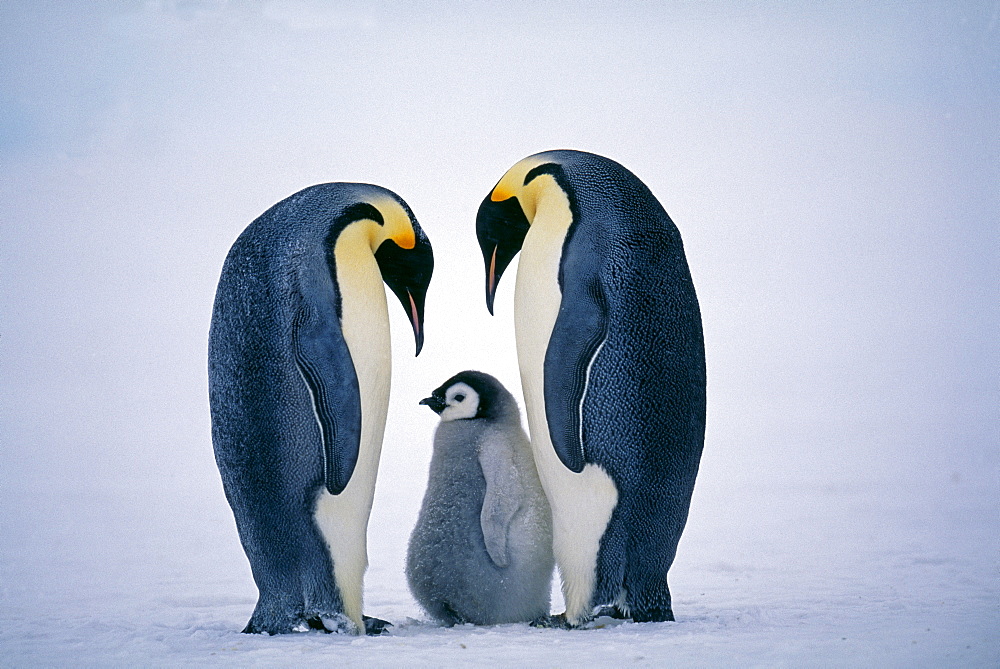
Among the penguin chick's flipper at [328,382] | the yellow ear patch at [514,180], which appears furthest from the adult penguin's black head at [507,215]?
the penguin chick's flipper at [328,382]

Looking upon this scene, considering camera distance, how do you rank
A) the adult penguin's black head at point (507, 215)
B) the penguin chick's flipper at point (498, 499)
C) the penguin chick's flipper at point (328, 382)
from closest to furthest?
the penguin chick's flipper at point (328, 382) < the penguin chick's flipper at point (498, 499) < the adult penguin's black head at point (507, 215)

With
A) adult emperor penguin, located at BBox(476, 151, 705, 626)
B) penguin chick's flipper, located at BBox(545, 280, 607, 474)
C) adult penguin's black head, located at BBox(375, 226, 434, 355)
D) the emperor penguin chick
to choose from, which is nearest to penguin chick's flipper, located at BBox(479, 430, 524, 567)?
the emperor penguin chick

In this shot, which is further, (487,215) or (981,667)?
(487,215)

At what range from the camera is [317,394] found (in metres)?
2.70

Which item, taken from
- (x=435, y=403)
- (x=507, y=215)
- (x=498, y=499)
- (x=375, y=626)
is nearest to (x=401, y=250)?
(x=507, y=215)

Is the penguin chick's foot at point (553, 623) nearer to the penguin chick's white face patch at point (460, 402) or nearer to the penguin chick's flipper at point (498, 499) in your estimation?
the penguin chick's flipper at point (498, 499)

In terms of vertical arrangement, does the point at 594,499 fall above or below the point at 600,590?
above

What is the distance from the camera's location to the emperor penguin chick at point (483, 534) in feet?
9.48

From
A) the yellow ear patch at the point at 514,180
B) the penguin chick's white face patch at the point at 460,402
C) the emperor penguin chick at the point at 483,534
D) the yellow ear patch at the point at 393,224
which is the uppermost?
the yellow ear patch at the point at 514,180

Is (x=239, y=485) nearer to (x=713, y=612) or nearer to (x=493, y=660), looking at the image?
(x=493, y=660)

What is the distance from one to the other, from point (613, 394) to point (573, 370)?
117mm

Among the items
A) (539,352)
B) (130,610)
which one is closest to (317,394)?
(539,352)

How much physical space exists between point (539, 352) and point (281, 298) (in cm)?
67

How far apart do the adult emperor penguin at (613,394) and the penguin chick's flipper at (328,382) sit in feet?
1.65
